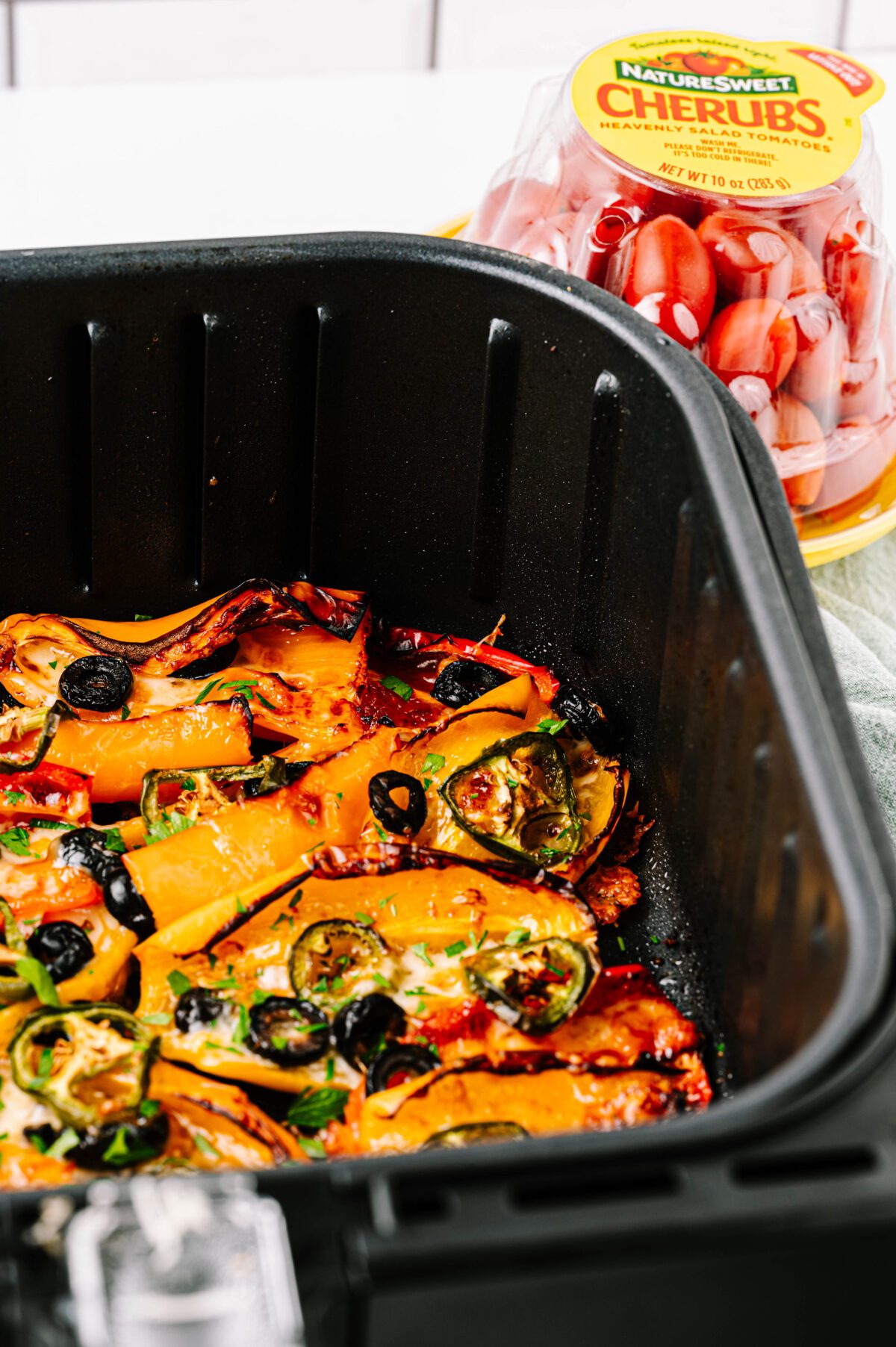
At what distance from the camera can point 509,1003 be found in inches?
36.1

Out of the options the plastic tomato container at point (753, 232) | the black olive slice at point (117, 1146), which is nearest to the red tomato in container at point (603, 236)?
the plastic tomato container at point (753, 232)

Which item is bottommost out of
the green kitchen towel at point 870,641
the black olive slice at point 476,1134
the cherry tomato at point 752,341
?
the green kitchen towel at point 870,641

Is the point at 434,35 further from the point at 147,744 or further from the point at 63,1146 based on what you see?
the point at 63,1146

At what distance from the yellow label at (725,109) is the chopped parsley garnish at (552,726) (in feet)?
1.96

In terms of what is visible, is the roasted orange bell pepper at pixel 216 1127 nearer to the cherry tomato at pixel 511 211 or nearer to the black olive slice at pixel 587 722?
the black olive slice at pixel 587 722

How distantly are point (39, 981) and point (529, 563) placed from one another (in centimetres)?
55

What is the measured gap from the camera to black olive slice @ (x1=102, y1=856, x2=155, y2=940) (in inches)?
38.9

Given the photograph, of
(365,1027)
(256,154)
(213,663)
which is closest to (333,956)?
(365,1027)

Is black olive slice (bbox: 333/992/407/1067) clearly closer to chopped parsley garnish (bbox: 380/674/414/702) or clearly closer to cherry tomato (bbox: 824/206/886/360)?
chopped parsley garnish (bbox: 380/674/414/702)

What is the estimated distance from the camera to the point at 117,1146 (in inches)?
32.1

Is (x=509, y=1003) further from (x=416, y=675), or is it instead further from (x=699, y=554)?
(x=416, y=675)

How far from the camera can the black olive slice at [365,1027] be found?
3.01 ft

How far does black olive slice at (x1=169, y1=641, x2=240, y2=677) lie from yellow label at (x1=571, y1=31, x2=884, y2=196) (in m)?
0.64

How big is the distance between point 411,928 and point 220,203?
129 centimetres
